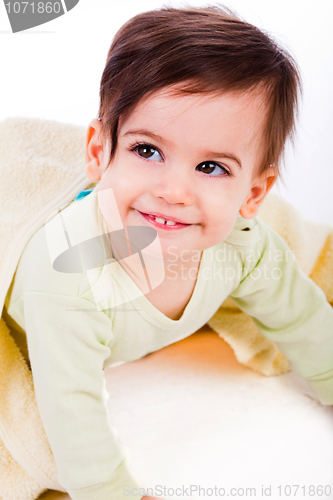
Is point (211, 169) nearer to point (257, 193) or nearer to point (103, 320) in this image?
point (257, 193)

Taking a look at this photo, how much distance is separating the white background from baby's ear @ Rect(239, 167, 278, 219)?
0.57 feet

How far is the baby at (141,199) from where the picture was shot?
0.60 m

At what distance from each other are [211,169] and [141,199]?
0.10m

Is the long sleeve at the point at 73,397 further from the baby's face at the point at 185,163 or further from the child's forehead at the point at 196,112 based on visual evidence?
the child's forehead at the point at 196,112

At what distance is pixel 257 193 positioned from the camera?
0.76 meters

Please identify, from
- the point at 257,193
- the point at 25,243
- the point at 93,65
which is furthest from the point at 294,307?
the point at 93,65

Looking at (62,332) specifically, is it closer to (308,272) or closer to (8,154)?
(8,154)

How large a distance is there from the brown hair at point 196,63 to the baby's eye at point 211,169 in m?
0.08

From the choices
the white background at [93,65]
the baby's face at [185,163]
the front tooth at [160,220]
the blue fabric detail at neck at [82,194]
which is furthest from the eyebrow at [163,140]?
the white background at [93,65]

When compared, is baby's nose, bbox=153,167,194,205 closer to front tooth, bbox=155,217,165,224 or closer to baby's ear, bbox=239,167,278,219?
front tooth, bbox=155,217,165,224

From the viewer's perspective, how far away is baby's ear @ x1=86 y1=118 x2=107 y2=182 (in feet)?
2.30

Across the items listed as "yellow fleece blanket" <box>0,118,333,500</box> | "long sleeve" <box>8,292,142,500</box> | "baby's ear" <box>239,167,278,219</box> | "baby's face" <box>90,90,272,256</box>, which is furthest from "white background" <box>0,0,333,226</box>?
"long sleeve" <box>8,292,142,500</box>

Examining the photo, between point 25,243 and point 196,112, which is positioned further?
point 25,243

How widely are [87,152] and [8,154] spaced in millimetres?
191
